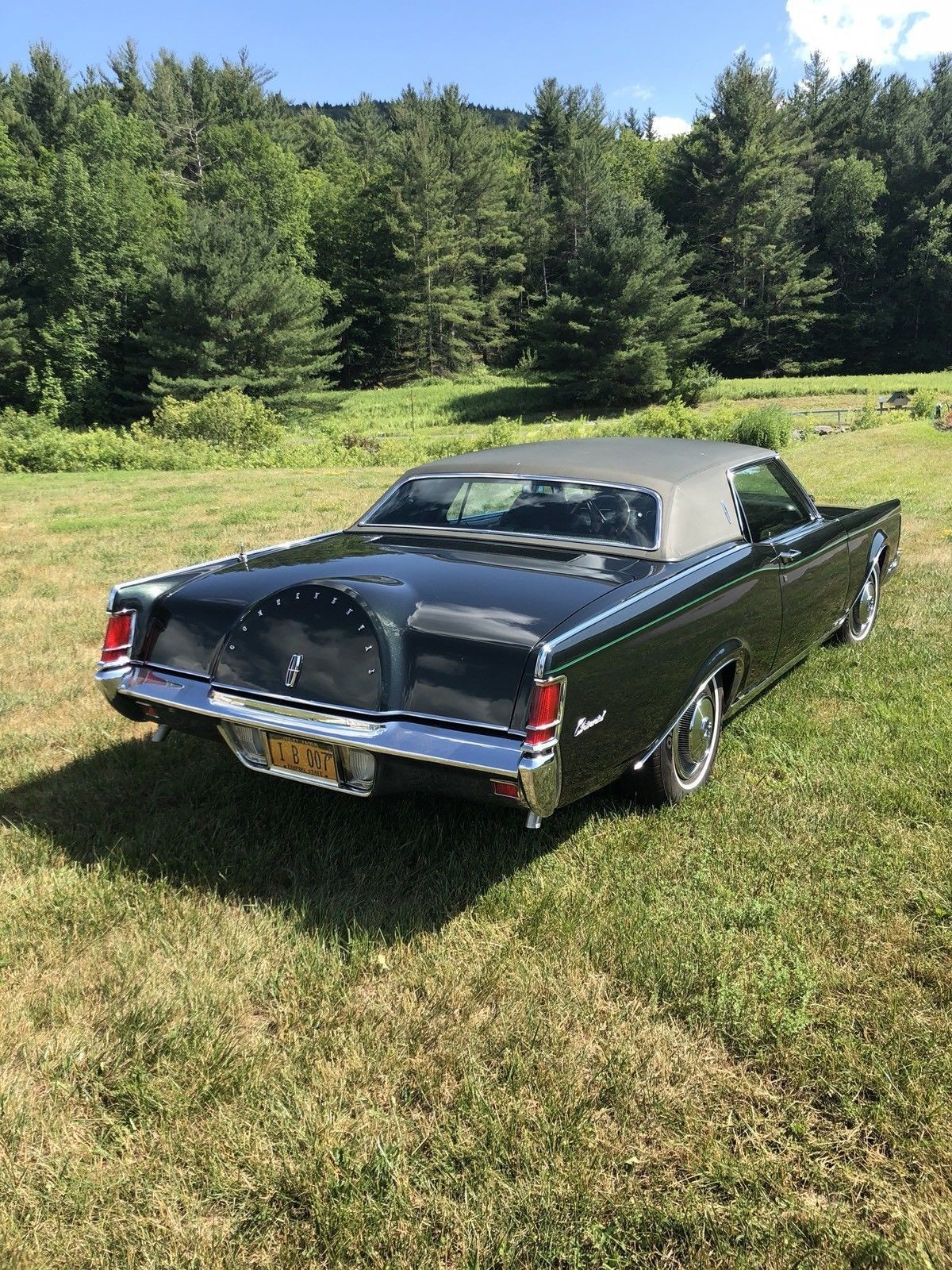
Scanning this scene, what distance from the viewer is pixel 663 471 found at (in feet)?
12.2

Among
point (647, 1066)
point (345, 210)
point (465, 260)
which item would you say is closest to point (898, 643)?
point (647, 1066)

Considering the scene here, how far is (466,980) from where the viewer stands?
8.01ft

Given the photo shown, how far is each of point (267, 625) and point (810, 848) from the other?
203cm

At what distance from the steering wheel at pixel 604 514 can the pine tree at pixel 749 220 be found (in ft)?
168

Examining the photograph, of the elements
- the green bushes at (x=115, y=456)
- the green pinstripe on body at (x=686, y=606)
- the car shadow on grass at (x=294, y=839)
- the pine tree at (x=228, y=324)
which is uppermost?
the pine tree at (x=228, y=324)

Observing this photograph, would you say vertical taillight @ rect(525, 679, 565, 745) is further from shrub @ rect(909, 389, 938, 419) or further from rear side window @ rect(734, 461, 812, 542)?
shrub @ rect(909, 389, 938, 419)

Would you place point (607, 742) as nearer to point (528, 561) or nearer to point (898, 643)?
point (528, 561)

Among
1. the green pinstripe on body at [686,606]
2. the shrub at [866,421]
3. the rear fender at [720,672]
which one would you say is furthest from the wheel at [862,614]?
the shrub at [866,421]

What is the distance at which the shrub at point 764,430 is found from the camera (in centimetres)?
1755

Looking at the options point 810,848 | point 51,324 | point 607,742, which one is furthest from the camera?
point 51,324

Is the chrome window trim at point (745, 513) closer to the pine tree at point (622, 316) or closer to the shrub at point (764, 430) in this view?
the shrub at point (764, 430)

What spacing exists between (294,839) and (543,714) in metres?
1.26

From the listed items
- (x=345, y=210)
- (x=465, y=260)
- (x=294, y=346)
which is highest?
(x=345, y=210)

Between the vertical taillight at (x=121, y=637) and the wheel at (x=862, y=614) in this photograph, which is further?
the wheel at (x=862, y=614)
